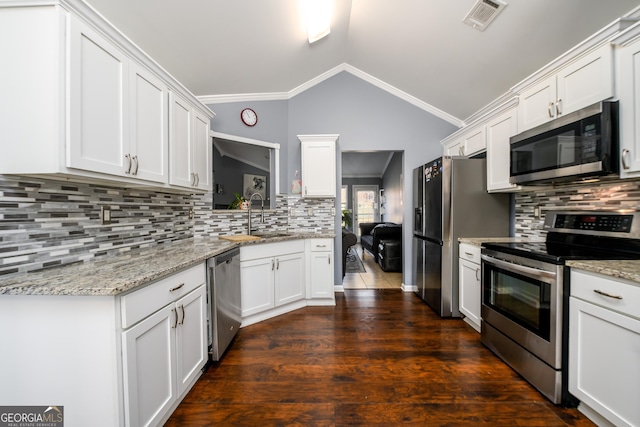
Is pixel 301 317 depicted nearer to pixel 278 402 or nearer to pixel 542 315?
pixel 278 402

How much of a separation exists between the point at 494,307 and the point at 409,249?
1.56m

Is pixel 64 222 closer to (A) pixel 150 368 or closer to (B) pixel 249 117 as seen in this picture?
(A) pixel 150 368

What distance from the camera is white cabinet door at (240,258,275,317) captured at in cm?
241

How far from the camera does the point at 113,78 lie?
1328mm

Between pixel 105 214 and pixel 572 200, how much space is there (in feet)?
11.3

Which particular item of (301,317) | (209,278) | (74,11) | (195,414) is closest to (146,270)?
(209,278)

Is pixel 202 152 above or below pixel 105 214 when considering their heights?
above

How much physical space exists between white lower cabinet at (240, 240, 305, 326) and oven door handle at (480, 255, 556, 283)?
1.86m

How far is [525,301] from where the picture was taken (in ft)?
5.53

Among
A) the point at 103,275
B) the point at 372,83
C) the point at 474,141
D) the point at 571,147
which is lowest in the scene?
the point at 103,275

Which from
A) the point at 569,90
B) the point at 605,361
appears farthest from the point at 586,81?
the point at 605,361

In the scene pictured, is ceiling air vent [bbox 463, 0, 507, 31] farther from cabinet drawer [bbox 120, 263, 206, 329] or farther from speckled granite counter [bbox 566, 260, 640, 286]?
cabinet drawer [bbox 120, 263, 206, 329]

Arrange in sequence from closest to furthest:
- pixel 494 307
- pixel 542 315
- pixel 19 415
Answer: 1. pixel 19 415
2. pixel 542 315
3. pixel 494 307

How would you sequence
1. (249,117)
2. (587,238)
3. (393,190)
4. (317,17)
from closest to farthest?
(587,238) → (317,17) → (249,117) → (393,190)
